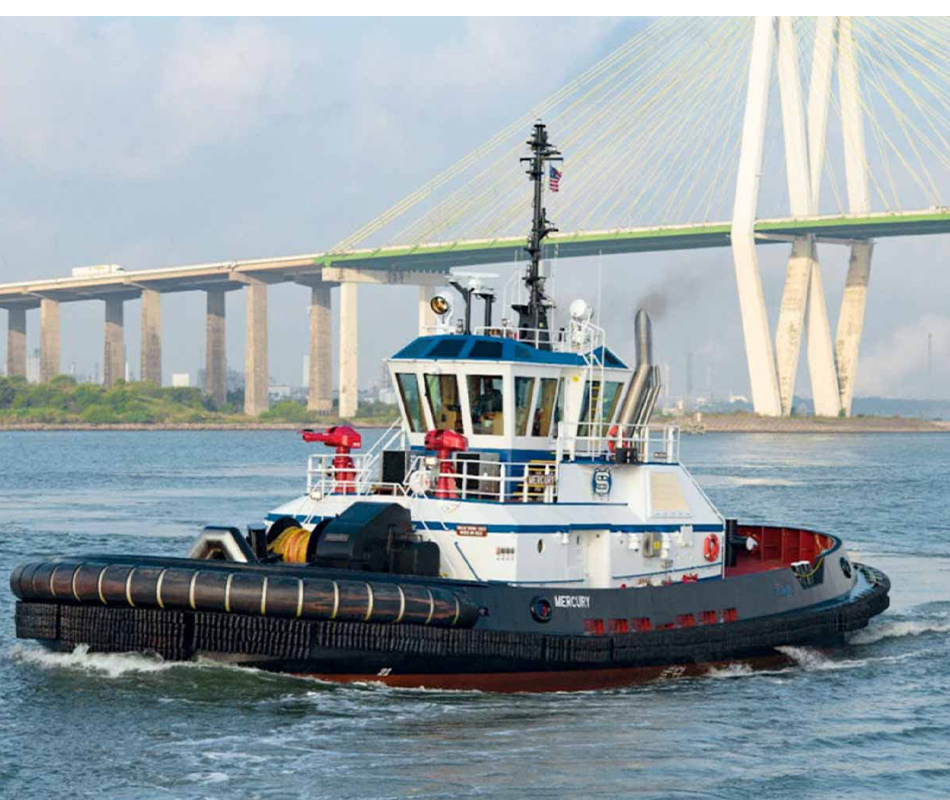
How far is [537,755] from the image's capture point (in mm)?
14477

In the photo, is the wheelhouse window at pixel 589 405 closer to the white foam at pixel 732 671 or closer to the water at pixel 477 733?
the white foam at pixel 732 671

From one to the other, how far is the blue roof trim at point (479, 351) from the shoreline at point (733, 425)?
8109 centimetres

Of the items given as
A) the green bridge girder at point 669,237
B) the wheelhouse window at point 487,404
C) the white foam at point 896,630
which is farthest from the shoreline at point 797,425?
the wheelhouse window at point 487,404

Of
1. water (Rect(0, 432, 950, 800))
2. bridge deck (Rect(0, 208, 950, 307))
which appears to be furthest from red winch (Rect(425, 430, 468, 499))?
bridge deck (Rect(0, 208, 950, 307))

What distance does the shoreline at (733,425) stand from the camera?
102125 millimetres

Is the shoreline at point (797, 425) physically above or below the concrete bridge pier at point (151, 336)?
below

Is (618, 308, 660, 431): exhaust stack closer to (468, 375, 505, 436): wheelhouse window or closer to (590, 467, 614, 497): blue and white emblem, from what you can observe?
(590, 467, 614, 497): blue and white emblem

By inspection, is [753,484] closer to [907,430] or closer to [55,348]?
[907,430]

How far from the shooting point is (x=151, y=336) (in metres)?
124

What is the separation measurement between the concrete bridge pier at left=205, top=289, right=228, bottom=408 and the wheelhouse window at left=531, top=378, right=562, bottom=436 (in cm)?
10552

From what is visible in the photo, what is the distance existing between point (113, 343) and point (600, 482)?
117m

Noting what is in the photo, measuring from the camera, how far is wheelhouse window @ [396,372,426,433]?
728 inches

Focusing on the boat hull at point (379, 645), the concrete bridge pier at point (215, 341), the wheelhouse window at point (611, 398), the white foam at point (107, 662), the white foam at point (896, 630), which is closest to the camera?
the boat hull at point (379, 645)

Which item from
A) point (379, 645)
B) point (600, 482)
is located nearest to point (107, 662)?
point (379, 645)
